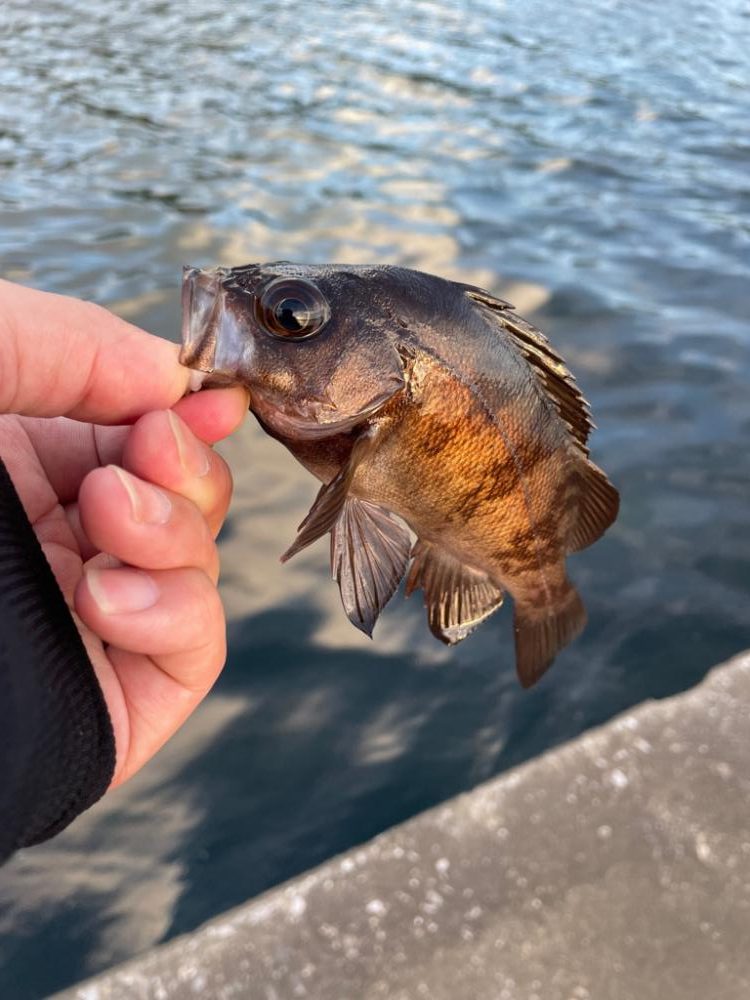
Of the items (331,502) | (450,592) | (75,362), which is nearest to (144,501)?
(75,362)

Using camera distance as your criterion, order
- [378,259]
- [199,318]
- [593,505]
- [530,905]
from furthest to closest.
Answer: [378,259] → [530,905] → [593,505] → [199,318]

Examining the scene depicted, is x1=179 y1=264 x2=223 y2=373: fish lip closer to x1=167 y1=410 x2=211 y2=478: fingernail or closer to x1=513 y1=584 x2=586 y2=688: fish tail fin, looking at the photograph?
x1=167 y1=410 x2=211 y2=478: fingernail

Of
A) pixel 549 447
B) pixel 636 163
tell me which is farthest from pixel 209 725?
pixel 636 163

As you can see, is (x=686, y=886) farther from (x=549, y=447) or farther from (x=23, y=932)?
(x=23, y=932)

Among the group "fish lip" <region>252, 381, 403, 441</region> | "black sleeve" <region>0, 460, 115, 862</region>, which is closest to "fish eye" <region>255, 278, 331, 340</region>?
"fish lip" <region>252, 381, 403, 441</region>

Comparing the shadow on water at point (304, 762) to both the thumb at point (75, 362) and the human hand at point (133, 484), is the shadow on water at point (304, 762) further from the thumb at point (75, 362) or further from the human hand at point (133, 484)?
the thumb at point (75, 362)

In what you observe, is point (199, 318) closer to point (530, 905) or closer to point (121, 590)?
point (121, 590)
